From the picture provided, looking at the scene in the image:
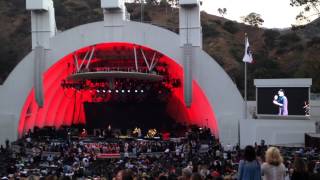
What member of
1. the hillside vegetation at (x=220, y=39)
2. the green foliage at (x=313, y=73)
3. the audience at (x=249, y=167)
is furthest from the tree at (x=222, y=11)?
the audience at (x=249, y=167)

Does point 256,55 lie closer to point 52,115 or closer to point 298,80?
point 52,115

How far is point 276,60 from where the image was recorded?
72.1 meters

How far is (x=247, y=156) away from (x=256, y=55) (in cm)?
6646

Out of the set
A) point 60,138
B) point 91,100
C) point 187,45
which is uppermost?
point 187,45

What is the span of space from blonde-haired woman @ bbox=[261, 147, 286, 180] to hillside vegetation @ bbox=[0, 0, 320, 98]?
5126 centimetres

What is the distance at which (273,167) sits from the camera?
6.73 m

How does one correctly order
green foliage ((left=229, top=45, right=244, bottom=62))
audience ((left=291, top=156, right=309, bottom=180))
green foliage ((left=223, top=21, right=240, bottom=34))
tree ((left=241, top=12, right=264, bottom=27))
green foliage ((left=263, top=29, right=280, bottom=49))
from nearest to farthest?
audience ((left=291, top=156, right=309, bottom=180)) < green foliage ((left=229, top=45, right=244, bottom=62)) < green foliage ((left=263, top=29, right=280, bottom=49)) < green foliage ((left=223, top=21, right=240, bottom=34)) < tree ((left=241, top=12, right=264, bottom=27))

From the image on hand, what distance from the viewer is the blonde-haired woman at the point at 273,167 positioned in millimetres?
6711

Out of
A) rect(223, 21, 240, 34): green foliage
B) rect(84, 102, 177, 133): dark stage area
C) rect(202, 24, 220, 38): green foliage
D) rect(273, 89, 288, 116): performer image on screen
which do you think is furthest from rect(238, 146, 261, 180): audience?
rect(223, 21, 240, 34): green foliage

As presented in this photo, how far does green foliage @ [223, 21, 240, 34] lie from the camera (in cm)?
8618

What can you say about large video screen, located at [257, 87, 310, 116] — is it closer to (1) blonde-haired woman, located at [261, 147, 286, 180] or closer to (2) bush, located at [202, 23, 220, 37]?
(1) blonde-haired woman, located at [261, 147, 286, 180]

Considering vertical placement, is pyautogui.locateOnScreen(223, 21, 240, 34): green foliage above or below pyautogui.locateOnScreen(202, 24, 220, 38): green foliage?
above

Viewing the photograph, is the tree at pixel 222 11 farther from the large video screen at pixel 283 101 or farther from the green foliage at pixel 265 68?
the large video screen at pixel 283 101

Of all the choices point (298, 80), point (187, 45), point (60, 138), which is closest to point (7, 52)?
point (60, 138)
